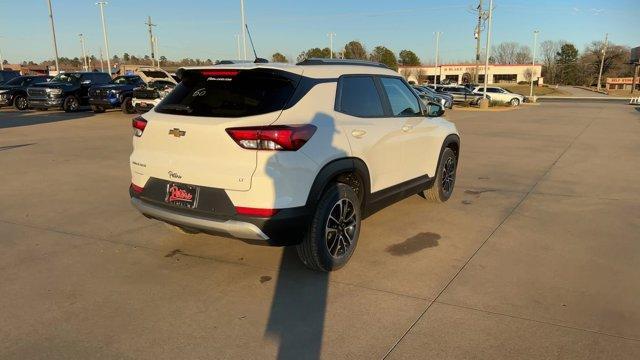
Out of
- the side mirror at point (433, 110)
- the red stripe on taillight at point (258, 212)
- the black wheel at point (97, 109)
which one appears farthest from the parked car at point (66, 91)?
the red stripe on taillight at point (258, 212)

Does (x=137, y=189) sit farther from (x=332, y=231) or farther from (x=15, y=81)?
(x=15, y=81)

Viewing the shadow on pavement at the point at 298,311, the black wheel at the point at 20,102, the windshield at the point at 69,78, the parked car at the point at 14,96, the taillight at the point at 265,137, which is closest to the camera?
the shadow on pavement at the point at 298,311

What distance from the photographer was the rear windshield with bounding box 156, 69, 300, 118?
366cm

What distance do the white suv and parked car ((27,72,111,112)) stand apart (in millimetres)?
19590

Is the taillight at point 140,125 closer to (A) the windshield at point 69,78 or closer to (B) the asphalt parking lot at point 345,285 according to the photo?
(B) the asphalt parking lot at point 345,285

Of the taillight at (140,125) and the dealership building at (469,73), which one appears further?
the dealership building at (469,73)

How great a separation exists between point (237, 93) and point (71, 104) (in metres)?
20.6

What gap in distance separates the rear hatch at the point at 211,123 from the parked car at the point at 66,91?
19666mm

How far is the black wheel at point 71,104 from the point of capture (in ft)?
69.5

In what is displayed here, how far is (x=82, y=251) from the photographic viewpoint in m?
A: 4.56

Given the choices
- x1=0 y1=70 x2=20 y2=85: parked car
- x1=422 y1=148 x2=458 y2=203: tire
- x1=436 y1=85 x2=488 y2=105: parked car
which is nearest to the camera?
x1=422 y1=148 x2=458 y2=203: tire

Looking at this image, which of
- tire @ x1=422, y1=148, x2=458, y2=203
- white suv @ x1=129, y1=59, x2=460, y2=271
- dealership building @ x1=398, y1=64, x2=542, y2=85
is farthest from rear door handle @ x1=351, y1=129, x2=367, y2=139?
dealership building @ x1=398, y1=64, x2=542, y2=85

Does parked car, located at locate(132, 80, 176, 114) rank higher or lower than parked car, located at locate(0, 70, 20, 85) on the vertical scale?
lower

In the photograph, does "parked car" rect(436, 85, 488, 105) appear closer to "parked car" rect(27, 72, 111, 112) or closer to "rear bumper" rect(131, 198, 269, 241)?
"parked car" rect(27, 72, 111, 112)
